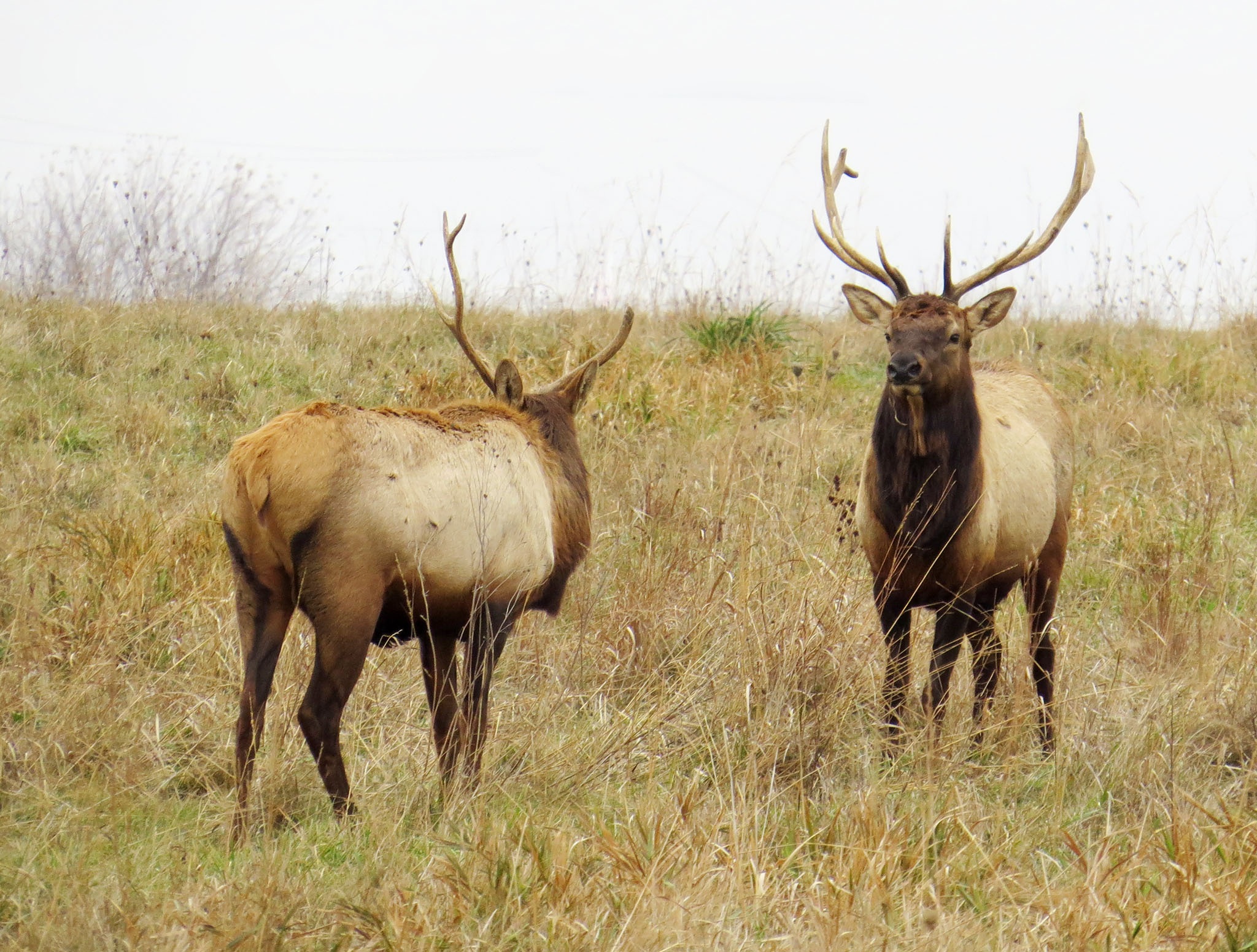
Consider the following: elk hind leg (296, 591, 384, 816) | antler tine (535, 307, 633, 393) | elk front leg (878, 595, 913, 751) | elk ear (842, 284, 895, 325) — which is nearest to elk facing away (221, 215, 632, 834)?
elk hind leg (296, 591, 384, 816)

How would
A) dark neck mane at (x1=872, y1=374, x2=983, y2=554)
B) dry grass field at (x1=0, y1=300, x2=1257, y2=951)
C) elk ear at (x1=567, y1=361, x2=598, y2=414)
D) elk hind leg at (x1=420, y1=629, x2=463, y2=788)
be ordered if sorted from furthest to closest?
1. elk ear at (x1=567, y1=361, x2=598, y2=414)
2. dark neck mane at (x1=872, y1=374, x2=983, y2=554)
3. elk hind leg at (x1=420, y1=629, x2=463, y2=788)
4. dry grass field at (x1=0, y1=300, x2=1257, y2=951)

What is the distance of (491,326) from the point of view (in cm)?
980

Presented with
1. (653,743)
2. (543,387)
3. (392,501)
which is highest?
(543,387)

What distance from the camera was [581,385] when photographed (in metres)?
5.01

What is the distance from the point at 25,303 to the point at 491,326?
333 cm

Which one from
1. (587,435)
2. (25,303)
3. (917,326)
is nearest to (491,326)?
(587,435)

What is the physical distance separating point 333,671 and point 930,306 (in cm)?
263

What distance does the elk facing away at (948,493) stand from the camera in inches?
187

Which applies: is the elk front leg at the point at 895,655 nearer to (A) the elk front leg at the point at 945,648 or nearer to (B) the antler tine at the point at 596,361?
(A) the elk front leg at the point at 945,648

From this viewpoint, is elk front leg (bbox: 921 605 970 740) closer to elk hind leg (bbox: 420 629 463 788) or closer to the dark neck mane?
the dark neck mane

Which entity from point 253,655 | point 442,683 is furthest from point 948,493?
point 253,655

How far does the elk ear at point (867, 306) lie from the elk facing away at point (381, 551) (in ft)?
5.43

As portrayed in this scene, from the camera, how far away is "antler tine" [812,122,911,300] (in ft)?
17.1

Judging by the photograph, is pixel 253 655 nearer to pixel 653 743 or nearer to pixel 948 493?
pixel 653 743
